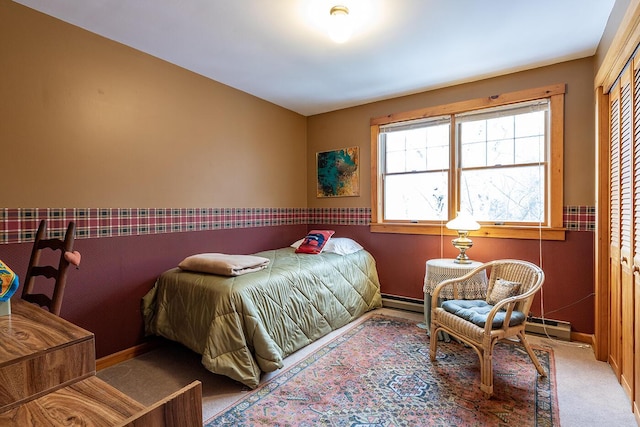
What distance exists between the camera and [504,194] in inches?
132

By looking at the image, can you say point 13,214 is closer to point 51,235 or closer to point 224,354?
point 51,235

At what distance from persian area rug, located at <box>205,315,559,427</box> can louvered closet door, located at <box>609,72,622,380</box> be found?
16.7 inches

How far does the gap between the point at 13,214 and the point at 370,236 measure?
3294 mm

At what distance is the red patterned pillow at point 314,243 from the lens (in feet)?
12.1

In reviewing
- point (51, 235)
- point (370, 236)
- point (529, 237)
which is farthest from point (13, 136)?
point (529, 237)

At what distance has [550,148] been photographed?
3.06 metres

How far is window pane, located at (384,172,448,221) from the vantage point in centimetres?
372

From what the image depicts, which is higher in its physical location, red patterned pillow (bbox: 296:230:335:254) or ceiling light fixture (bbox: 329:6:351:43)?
ceiling light fixture (bbox: 329:6:351:43)

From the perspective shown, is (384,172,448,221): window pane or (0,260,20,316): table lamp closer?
(0,260,20,316): table lamp

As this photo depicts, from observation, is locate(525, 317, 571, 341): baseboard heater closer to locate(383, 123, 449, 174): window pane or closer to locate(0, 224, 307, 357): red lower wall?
locate(383, 123, 449, 174): window pane

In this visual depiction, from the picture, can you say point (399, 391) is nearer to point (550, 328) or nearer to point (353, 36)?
point (550, 328)

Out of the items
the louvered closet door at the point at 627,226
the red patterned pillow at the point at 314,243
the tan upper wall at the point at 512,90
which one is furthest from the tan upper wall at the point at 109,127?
the louvered closet door at the point at 627,226

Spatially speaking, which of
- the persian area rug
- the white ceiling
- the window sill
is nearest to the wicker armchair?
the persian area rug

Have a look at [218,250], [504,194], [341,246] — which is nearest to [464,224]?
[504,194]
